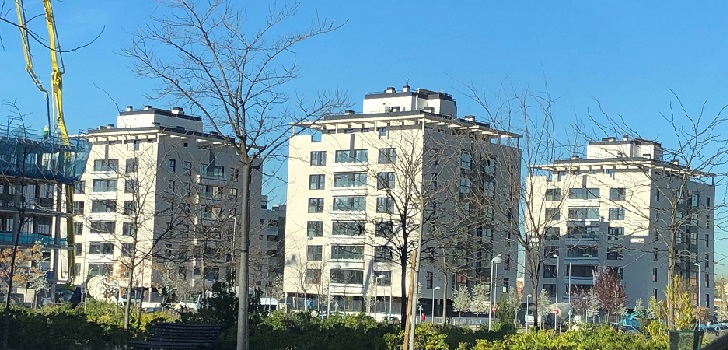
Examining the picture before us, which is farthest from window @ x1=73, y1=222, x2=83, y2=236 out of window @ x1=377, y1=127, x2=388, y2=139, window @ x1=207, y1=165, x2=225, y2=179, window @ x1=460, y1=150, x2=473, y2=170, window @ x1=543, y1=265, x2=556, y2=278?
window @ x1=460, y1=150, x2=473, y2=170

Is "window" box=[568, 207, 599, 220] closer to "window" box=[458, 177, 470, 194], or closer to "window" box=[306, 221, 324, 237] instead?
"window" box=[306, 221, 324, 237]

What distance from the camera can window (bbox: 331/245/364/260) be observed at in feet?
250

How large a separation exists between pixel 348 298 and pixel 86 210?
23956mm

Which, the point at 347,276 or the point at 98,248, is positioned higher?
the point at 98,248

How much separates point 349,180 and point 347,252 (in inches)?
238

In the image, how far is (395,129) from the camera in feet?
245

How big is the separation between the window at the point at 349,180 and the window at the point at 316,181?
1.65 m

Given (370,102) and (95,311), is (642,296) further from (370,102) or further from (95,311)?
(95,311)

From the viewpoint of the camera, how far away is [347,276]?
7731 cm

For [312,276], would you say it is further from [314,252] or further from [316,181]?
[316,181]

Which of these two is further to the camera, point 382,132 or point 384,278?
point 382,132

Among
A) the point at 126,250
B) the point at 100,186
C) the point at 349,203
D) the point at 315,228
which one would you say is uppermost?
the point at 100,186

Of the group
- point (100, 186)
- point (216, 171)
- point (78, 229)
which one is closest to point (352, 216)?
point (216, 171)

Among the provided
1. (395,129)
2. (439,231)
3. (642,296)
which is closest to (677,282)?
(439,231)
